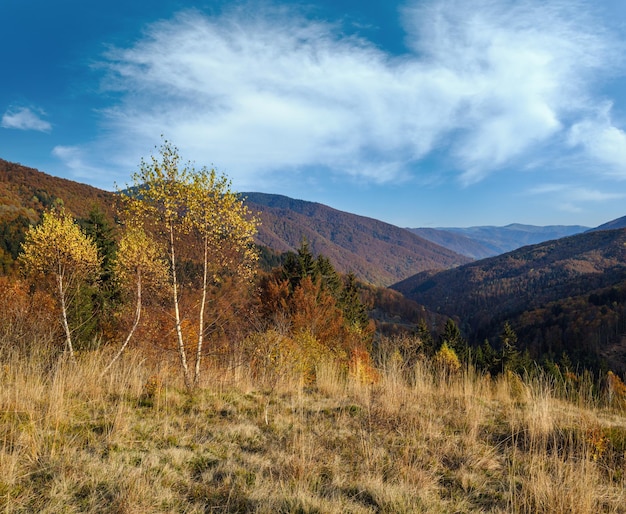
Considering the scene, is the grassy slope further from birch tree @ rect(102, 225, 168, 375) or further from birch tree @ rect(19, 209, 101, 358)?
birch tree @ rect(19, 209, 101, 358)

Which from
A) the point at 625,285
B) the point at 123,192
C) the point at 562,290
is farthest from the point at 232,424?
the point at 562,290

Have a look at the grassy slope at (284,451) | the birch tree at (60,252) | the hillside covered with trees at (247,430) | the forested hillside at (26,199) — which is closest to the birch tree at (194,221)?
the hillside covered with trees at (247,430)

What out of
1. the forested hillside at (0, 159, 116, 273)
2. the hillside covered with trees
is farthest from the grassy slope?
the forested hillside at (0, 159, 116, 273)

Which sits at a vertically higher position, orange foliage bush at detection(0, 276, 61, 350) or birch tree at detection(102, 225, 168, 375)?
birch tree at detection(102, 225, 168, 375)

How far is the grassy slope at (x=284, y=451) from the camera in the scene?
3150 millimetres

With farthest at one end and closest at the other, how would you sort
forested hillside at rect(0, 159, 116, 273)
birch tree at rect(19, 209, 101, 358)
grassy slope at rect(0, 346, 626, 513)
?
forested hillside at rect(0, 159, 116, 273) < birch tree at rect(19, 209, 101, 358) < grassy slope at rect(0, 346, 626, 513)

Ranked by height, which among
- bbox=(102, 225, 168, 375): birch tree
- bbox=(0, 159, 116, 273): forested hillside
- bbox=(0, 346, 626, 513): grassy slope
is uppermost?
bbox=(0, 159, 116, 273): forested hillside

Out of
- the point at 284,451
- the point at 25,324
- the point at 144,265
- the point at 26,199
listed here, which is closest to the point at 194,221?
the point at 144,265

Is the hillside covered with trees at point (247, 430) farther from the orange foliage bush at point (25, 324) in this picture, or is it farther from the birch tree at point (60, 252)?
the birch tree at point (60, 252)

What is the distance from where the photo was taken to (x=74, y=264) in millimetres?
16578

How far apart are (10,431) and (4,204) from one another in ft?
417

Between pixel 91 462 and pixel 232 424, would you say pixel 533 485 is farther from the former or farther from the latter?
pixel 91 462

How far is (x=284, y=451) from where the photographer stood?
422 centimetres

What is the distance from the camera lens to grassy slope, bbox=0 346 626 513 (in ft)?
10.3
